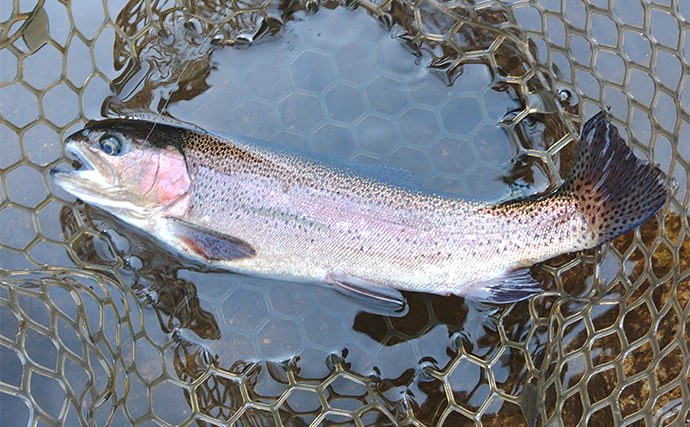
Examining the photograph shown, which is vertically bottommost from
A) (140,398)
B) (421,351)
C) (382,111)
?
(421,351)

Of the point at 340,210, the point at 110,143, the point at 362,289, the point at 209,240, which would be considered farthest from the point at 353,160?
the point at 110,143

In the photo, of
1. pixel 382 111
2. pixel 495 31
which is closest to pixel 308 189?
pixel 382 111

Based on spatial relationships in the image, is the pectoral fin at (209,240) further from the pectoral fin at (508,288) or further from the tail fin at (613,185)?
the tail fin at (613,185)

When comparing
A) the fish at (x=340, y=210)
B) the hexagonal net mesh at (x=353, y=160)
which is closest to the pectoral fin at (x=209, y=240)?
the fish at (x=340, y=210)

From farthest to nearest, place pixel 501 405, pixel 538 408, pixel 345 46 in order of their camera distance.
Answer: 1. pixel 345 46
2. pixel 501 405
3. pixel 538 408

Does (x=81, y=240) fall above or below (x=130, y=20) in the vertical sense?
below

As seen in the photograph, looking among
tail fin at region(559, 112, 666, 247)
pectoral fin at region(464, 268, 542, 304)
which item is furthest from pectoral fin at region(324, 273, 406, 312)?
tail fin at region(559, 112, 666, 247)

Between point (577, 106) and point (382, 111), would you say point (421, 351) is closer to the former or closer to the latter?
point (382, 111)
